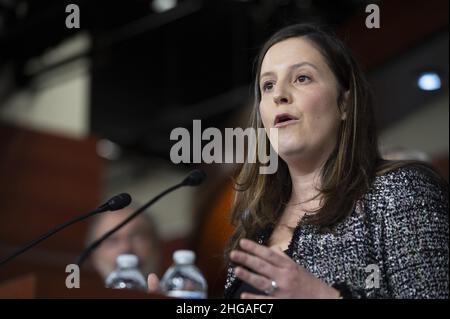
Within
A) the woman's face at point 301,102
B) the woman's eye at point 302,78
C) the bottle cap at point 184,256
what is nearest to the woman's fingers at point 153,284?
the woman's face at point 301,102

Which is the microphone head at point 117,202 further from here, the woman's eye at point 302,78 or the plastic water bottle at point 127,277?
the plastic water bottle at point 127,277

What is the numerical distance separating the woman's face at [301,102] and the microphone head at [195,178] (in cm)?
29

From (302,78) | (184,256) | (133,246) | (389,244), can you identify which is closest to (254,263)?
(389,244)

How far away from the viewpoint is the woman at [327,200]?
1.44m

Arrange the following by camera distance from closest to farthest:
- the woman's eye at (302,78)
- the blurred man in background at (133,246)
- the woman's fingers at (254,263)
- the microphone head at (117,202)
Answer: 1. the woman's fingers at (254,263)
2. the woman's eye at (302,78)
3. the microphone head at (117,202)
4. the blurred man in background at (133,246)

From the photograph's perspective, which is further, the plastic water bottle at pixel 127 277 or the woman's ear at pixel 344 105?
the plastic water bottle at pixel 127 277

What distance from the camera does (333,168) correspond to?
1.69m

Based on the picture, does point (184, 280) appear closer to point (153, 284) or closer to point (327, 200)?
point (153, 284)

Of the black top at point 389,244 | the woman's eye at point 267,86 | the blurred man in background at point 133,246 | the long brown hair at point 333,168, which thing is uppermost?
the blurred man in background at point 133,246

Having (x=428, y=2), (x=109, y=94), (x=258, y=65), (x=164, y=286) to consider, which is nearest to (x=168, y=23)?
(x=109, y=94)

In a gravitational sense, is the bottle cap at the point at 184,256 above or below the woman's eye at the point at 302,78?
below

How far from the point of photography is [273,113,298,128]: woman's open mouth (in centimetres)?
169
